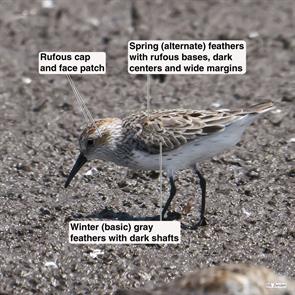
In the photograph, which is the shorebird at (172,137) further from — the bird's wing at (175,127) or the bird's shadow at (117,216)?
the bird's shadow at (117,216)

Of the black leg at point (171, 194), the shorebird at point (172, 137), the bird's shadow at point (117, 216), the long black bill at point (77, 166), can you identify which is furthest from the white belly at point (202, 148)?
the long black bill at point (77, 166)

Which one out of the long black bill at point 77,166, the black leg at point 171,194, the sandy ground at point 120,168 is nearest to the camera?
the sandy ground at point 120,168

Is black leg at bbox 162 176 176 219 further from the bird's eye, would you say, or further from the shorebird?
the bird's eye

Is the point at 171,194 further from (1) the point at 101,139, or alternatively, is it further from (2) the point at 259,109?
(2) the point at 259,109

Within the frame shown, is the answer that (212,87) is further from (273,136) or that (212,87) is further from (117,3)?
(117,3)

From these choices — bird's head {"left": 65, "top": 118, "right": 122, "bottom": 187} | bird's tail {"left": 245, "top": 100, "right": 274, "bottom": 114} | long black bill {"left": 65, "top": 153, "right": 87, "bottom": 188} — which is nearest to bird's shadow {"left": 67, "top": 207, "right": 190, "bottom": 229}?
long black bill {"left": 65, "top": 153, "right": 87, "bottom": 188}

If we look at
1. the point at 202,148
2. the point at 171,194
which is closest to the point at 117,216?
the point at 171,194

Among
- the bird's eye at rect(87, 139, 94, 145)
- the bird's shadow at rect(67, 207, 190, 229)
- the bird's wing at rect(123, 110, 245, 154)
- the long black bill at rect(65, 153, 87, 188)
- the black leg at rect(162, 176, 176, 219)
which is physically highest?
the bird's wing at rect(123, 110, 245, 154)
